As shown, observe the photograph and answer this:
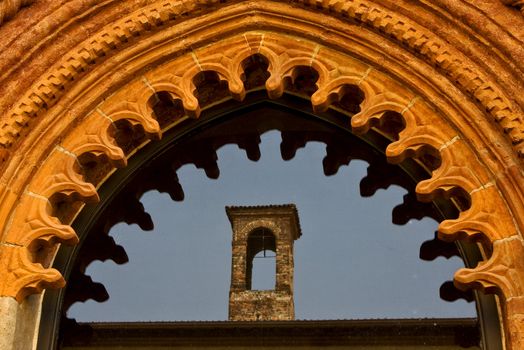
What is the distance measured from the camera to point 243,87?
6.29 metres

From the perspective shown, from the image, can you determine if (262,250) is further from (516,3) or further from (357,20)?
(516,3)

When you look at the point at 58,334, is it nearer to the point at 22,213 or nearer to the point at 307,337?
the point at 22,213

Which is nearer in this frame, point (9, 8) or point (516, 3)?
point (516, 3)

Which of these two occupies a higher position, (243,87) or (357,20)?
(357,20)

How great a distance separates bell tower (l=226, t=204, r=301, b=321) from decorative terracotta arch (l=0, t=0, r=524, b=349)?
16.4 meters

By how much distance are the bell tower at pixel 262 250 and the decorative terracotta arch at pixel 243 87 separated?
16.4 meters

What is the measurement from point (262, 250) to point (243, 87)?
2137 cm

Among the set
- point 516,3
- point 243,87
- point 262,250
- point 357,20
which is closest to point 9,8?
point 243,87

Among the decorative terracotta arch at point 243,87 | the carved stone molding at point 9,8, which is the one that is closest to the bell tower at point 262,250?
the decorative terracotta arch at point 243,87

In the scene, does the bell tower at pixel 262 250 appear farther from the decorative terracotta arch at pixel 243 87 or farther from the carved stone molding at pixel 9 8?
the carved stone molding at pixel 9 8

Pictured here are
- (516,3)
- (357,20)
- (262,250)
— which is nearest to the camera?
(516,3)

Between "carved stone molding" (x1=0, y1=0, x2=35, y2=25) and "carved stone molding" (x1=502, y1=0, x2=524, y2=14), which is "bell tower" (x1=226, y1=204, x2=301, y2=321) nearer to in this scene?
"carved stone molding" (x1=0, y1=0, x2=35, y2=25)

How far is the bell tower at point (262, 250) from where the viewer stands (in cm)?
2373

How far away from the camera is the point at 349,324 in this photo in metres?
16.5
